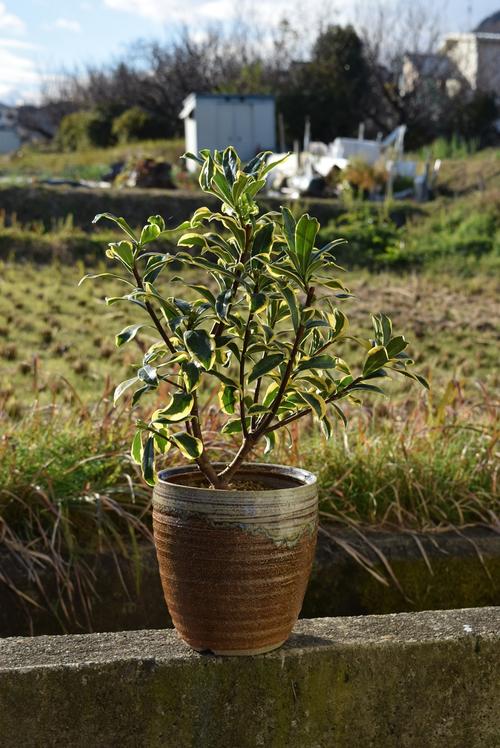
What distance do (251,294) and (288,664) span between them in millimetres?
724

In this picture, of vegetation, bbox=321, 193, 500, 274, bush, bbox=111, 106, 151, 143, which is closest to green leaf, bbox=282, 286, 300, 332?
vegetation, bbox=321, 193, 500, 274

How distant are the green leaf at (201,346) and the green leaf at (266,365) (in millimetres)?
Result: 97

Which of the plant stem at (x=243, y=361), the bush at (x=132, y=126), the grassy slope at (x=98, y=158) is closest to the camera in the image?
the plant stem at (x=243, y=361)

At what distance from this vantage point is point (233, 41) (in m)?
31.2

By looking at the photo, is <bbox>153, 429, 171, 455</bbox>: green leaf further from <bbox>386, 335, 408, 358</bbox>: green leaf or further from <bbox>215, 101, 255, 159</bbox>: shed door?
<bbox>215, 101, 255, 159</bbox>: shed door

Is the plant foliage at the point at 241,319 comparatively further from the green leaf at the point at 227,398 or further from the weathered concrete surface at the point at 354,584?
the weathered concrete surface at the point at 354,584

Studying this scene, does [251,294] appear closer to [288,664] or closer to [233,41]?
[288,664]

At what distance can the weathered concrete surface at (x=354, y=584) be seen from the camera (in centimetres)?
249

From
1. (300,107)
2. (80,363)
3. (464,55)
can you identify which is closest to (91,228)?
(80,363)

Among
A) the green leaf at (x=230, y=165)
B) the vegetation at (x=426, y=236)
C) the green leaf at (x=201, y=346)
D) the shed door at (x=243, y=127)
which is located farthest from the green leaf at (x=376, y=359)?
the shed door at (x=243, y=127)

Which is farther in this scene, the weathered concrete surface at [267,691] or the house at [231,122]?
the house at [231,122]

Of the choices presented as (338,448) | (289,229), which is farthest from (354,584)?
(289,229)

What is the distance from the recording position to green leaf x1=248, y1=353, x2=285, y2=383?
5.63ft

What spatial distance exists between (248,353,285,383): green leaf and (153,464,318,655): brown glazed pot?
0.22m
